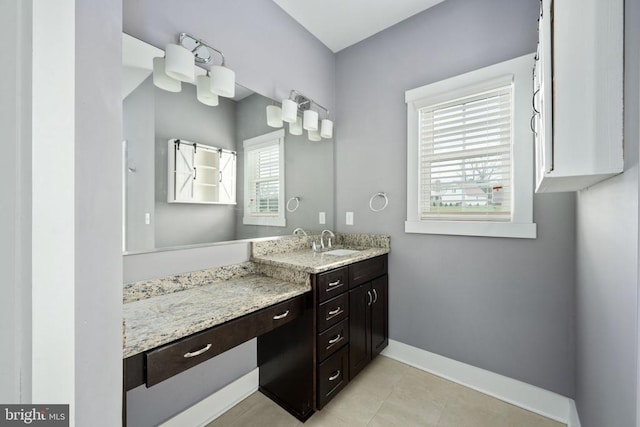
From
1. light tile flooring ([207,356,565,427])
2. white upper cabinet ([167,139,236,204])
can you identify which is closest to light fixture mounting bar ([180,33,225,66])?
white upper cabinet ([167,139,236,204])

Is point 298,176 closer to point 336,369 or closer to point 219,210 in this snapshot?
point 219,210

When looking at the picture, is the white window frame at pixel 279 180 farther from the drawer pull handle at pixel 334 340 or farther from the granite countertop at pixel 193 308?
the drawer pull handle at pixel 334 340

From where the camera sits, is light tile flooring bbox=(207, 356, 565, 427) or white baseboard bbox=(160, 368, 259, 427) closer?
white baseboard bbox=(160, 368, 259, 427)

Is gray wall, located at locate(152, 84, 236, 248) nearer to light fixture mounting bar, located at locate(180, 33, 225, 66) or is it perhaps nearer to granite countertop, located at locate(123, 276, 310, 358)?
light fixture mounting bar, located at locate(180, 33, 225, 66)

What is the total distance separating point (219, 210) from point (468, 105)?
1961mm

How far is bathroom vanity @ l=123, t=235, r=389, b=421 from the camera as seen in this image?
104cm

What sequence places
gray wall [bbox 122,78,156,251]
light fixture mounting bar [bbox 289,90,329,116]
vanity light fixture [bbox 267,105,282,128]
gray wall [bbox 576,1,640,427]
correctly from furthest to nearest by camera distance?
light fixture mounting bar [bbox 289,90,329,116] → vanity light fixture [bbox 267,105,282,128] → gray wall [bbox 122,78,156,251] → gray wall [bbox 576,1,640,427]

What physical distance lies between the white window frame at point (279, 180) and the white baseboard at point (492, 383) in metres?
1.47

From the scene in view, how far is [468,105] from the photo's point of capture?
6.56 ft

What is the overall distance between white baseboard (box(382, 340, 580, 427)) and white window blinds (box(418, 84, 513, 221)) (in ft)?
3.61

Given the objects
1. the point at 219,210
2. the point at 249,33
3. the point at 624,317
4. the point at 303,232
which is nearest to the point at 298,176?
the point at 303,232
